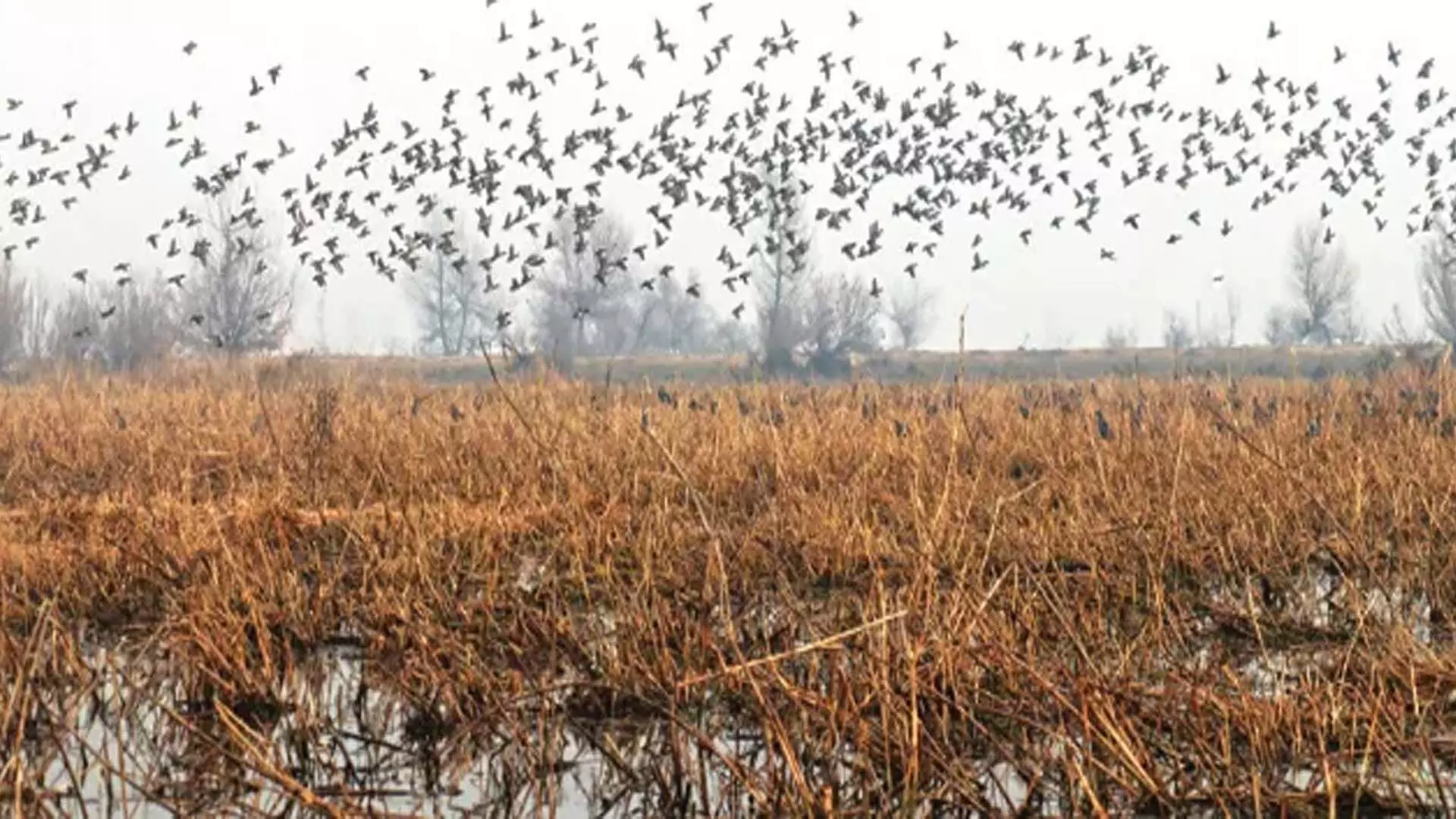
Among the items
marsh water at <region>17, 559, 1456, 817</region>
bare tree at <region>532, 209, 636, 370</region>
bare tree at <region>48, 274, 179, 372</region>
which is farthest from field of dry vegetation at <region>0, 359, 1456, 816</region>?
bare tree at <region>532, 209, 636, 370</region>

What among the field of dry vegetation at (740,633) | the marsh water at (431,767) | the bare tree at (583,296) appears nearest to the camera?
the marsh water at (431,767)

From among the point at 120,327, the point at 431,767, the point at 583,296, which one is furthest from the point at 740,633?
the point at 583,296

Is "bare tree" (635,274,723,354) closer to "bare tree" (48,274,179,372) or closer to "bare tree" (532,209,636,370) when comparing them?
"bare tree" (532,209,636,370)

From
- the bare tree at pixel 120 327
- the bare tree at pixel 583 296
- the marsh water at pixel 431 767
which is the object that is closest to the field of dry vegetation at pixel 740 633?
the marsh water at pixel 431 767

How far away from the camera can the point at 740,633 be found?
14.5ft

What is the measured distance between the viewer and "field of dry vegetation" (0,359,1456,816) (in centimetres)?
304

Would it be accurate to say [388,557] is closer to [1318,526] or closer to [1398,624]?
[1398,624]

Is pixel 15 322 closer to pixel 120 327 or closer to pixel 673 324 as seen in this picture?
pixel 120 327

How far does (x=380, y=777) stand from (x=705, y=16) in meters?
15.2

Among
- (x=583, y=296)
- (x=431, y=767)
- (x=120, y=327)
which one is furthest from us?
(x=583, y=296)

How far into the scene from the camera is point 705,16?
17766mm

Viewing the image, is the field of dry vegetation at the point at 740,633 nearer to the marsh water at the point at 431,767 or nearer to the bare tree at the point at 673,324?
the marsh water at the point at 431,767

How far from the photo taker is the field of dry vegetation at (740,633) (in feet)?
9.97

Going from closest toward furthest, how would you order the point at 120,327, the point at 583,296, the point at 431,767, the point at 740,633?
1. the point at 431,767
2. the point at 740,633
3. the point at 120,327
4. the point at 583,296
